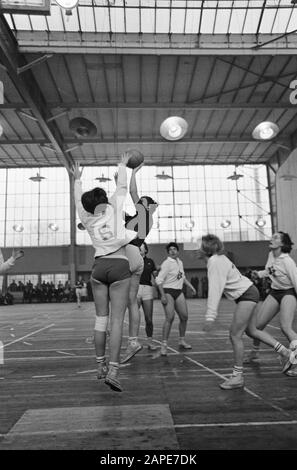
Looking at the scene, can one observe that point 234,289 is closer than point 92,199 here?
No

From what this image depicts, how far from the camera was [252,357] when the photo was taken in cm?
454

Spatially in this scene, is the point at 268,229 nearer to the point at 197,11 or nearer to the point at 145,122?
the point at 145,122

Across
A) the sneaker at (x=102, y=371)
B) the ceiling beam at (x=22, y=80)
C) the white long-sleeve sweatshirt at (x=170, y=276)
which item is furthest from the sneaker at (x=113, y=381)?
the ceiling beam at (x=22, y=80)

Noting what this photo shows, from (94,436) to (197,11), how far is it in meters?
14.1

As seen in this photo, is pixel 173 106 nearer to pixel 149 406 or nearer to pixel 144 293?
pixel 144 293

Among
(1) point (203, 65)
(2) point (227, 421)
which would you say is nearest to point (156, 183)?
(1) point (203, 65)

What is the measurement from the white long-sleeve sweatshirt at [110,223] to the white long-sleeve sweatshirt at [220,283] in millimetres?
761

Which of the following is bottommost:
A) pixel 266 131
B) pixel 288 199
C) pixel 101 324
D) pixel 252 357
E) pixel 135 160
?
pixel 252 357

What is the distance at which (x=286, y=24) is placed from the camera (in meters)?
13.8

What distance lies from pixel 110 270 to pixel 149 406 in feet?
3.44

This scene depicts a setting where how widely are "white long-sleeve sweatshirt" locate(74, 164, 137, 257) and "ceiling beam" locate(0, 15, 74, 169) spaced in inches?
438

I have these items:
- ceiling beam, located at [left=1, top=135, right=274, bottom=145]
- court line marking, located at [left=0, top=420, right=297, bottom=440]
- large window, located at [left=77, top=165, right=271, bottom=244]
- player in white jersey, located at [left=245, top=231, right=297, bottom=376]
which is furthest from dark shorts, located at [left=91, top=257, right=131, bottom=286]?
large window, located at [left=77, top=165, right=271, bottom=244]

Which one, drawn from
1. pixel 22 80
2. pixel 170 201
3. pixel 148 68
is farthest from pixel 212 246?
pixel 170 201

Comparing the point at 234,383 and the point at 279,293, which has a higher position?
the point at 279,293
